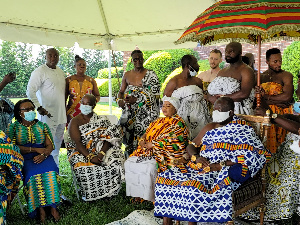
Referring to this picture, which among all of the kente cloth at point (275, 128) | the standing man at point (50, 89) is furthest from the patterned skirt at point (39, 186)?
the kente cloth at point (275, 128)

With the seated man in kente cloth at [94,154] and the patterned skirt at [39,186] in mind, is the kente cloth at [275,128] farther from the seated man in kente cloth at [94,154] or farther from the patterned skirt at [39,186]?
the patterned skirt at [39,186]

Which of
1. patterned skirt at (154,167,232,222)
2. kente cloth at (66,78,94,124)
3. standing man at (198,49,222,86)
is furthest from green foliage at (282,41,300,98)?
patterned skirt at (154,167,232,222)

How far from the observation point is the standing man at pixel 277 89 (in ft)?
15.3

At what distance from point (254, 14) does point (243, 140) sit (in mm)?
1354

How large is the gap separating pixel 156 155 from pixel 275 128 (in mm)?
1660

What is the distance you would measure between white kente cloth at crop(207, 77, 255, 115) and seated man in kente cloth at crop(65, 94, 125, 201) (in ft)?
5.74

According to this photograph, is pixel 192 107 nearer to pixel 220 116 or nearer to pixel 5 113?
pixel 220 116

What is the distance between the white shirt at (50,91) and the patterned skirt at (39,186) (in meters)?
1.66

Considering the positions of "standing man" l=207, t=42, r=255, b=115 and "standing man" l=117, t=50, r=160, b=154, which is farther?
"standing man" l=117, t=50, r=160, b=154

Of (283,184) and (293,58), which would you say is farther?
(293,58)

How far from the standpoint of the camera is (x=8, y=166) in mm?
4109

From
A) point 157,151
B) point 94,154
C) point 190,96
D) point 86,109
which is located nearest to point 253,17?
point 190,96

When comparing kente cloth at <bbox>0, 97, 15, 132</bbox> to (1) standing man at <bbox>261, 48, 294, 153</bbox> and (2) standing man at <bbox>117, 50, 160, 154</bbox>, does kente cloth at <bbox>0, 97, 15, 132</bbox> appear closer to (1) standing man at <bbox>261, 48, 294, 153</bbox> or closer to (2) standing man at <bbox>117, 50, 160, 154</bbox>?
(2) standing man at <bbox>117, 50, 160, 154</bbox>

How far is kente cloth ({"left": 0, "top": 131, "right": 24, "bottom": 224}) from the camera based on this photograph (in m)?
3.97
